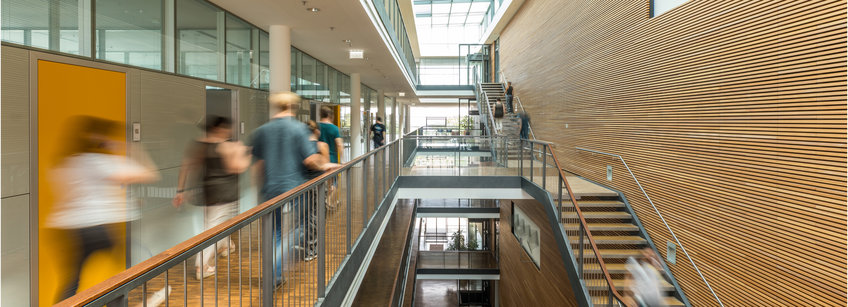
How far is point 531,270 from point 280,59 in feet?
29.9

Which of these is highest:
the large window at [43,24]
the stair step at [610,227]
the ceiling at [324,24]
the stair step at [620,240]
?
the ceiling at [324,24]

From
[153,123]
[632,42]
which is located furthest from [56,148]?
[632,42]

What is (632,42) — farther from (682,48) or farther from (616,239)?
(616,239)

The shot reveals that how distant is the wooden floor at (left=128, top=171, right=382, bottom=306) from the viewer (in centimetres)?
160

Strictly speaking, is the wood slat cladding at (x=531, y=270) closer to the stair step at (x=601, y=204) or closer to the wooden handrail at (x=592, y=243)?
the stair step at (x=601, y=204)

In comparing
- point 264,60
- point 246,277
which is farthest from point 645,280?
point 264,60

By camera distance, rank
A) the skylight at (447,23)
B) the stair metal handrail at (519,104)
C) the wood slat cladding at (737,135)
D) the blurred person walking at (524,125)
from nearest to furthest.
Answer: the wood slat cladding at (737,135) < the blurred person walking at (524,125) < the stair metal handrail at (519,104) < the skylight at (447,23)

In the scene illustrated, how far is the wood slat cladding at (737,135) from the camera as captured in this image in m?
4.26

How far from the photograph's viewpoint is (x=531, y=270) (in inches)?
496

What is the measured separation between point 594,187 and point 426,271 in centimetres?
1158

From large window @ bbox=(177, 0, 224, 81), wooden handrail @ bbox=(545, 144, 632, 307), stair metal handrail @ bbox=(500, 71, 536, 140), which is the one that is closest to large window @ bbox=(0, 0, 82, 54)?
large window @ bbox=(177, 0, 224, 81)

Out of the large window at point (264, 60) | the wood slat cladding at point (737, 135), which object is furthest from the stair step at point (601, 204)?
the large window at point (264, 60)

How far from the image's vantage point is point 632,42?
7.96 m

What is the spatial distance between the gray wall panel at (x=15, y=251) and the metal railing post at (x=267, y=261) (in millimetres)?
2779
